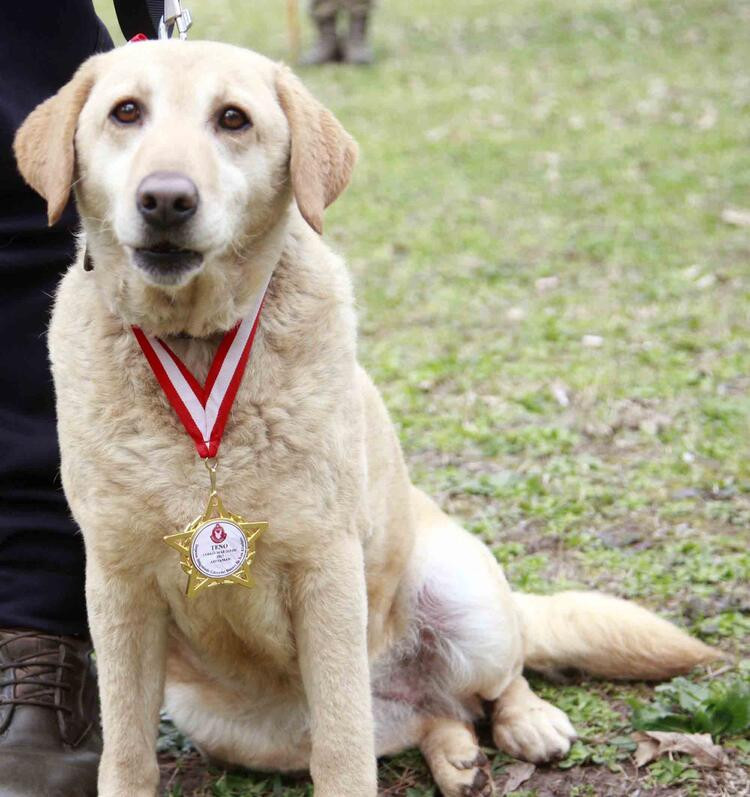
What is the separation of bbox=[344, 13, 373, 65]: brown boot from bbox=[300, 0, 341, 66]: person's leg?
21 cm

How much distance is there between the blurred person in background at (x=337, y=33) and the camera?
12828 mm

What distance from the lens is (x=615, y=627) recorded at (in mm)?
3064

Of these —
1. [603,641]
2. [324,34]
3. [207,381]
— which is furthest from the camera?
[324,34]

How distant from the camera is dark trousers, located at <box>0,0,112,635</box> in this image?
114 inches

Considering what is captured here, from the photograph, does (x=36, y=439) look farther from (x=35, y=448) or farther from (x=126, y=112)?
(x=126, y=112)

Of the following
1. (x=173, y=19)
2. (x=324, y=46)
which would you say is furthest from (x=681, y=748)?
(x=324, y=46)

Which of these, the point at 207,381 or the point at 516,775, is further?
the point at 516,775

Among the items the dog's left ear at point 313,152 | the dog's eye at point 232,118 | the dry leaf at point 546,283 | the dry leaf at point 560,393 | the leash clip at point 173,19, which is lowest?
the dry leaf at point 546,283

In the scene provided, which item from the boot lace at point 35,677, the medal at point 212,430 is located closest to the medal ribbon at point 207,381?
the medal at point 212,430

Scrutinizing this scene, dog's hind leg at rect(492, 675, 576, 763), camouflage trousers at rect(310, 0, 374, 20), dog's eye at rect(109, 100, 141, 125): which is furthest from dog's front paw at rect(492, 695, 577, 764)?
camouflage trousers at rect(310, 0, 374, 20)

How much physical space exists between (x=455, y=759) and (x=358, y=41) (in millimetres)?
11086

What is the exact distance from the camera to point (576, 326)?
571 cm

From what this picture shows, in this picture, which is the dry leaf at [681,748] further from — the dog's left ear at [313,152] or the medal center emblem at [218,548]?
the dog's left ear at [313,152]

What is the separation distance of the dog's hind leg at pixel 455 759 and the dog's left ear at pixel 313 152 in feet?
4.33
